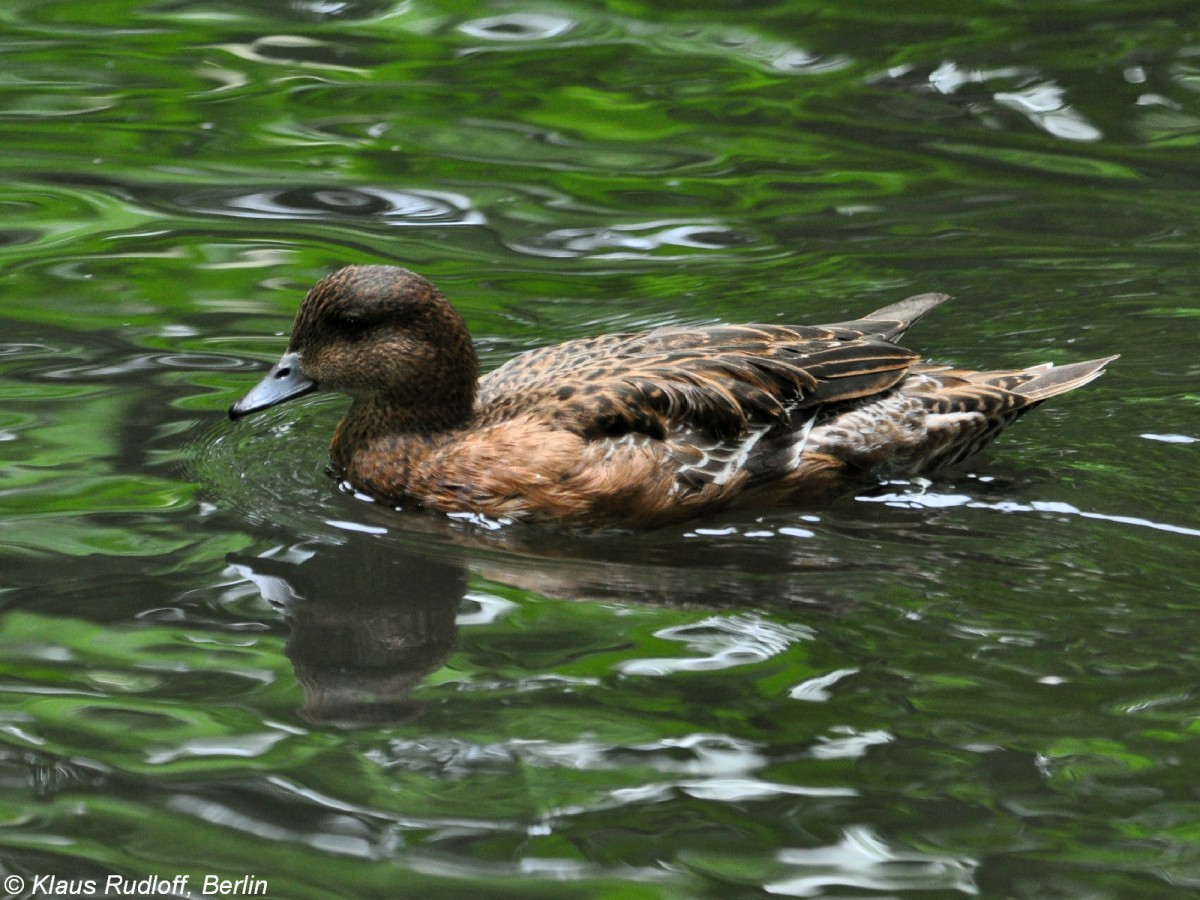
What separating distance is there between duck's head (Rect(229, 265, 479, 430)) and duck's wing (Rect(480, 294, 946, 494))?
250mm

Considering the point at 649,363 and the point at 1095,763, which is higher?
the point at 649,363

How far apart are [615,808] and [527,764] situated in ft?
1.16

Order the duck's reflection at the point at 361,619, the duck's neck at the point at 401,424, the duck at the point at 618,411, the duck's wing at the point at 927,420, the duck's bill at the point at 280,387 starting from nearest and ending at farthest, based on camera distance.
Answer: the duck's reflection at the point at 361,619 < the duck at the point at 618,411 < the duck's bill at the point at 280,387 < the duck's neck at the point at 401,424 < the duck's wing at the point at 927,420

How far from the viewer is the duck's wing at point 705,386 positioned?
727 centimetres

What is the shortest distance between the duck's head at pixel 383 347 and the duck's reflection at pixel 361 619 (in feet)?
2.69

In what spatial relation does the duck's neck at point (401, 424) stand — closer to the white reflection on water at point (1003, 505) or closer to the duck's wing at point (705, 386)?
the duck's wing at point (705, 386)

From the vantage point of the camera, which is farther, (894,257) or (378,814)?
(894,257)

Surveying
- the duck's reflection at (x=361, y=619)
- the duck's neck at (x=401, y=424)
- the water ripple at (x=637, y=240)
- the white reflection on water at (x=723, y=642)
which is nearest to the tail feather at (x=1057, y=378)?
the white reflection on water at (x=723, y=642)

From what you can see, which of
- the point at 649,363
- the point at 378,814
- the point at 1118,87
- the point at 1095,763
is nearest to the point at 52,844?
the point at 378,814

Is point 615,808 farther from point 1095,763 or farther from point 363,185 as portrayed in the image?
point 363,185

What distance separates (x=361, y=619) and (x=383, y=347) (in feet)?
5.44

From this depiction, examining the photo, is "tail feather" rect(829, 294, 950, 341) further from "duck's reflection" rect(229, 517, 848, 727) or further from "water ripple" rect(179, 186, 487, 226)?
"water ripple" rect(179, 186, 487, 226)

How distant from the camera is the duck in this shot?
7.19 m

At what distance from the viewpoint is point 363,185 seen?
36.0 ft
